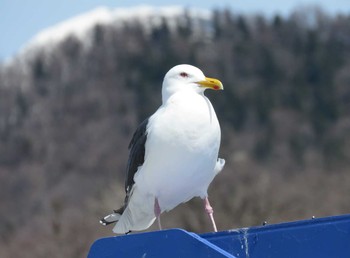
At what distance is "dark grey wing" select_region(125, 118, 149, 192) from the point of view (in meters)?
6.77

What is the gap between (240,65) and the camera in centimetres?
9094

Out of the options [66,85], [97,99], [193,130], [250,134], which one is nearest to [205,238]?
[193,130]

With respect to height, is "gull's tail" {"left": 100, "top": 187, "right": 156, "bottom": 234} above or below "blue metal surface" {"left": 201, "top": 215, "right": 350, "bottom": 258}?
above

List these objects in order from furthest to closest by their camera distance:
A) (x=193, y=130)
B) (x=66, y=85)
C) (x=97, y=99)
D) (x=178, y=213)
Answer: (x=66, y=85), (x=97, y=99), (x=178, y=213), (x=193, y=130)

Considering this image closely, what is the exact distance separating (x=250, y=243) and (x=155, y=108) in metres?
71.2

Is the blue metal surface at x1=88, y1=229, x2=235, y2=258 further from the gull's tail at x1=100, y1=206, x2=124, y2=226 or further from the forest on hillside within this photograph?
the forest on hillside

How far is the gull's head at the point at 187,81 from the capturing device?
6.77 meters

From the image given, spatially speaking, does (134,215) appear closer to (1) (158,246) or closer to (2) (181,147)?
(2) (181,147)

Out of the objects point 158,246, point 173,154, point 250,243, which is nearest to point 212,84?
point 173,154

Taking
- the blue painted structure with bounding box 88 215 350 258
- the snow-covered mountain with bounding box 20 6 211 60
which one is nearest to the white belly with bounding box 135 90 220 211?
the blue painted structure with bounding box 88 215 350 258

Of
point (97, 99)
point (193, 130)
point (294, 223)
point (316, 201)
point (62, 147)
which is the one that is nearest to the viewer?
point (294, 223)

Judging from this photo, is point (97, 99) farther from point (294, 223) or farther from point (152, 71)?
point (294, 223)

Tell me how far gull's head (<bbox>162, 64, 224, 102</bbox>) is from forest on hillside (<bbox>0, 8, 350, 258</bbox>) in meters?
36.6

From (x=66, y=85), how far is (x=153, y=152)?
86770 millimetres
